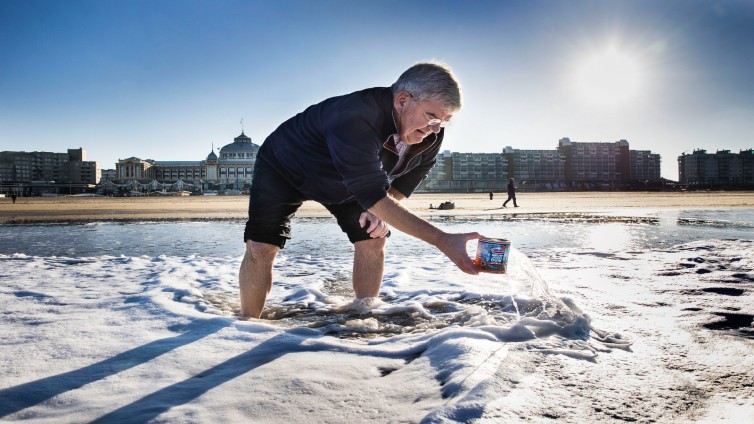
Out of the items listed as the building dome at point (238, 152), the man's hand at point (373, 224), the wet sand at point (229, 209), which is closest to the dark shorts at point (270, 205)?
the man's hand at point (373, 224)

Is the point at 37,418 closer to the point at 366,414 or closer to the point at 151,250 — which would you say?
the point at 366,414

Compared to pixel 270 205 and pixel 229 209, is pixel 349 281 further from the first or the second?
pixel 229 209

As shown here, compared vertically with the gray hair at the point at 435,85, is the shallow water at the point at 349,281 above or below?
below

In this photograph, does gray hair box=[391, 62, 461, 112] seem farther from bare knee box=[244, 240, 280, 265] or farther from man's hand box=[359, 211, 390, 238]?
bare knee box=[244, 240, 280, 265]

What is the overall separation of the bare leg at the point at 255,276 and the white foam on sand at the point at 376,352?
0.17 m

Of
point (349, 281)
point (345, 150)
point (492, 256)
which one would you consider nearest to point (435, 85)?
point (345, 150)

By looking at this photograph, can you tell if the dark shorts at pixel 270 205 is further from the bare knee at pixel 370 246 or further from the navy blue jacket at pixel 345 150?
the bare knee at pixel 370 246

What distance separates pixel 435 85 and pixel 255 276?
157 cm

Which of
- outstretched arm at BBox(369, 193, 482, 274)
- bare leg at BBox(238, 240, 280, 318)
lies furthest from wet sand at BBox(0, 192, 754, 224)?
outstretched arm at BBox(369, 193, 482, 274)

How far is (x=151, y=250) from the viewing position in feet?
19.8

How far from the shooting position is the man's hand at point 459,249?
1.89 meters

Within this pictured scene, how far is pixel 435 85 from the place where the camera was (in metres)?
1.96

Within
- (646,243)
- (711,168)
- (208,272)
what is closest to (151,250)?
(208,272)

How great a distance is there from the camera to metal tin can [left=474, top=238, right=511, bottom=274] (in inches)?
77.1
